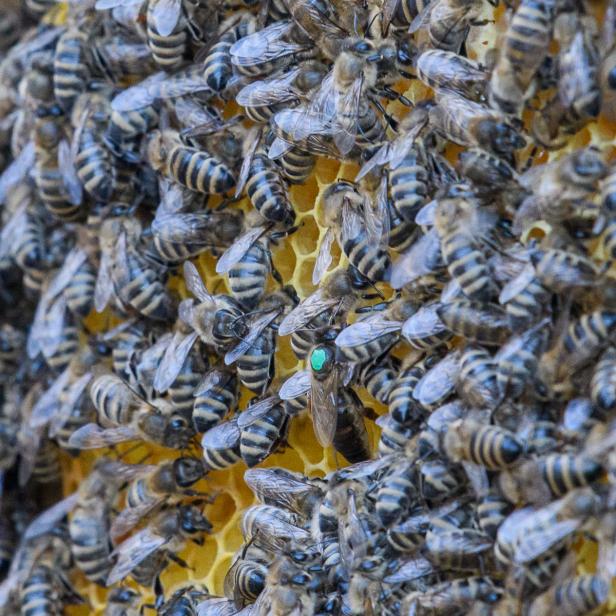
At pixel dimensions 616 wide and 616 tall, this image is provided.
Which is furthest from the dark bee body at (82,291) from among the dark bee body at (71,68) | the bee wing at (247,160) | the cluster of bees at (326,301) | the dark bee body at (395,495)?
the dark bee body at (395,495)

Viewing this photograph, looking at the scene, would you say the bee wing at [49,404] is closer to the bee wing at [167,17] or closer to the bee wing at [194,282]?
the bee wing at [194,282]

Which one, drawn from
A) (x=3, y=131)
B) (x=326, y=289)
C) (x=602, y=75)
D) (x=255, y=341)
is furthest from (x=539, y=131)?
(x=3, y=131)

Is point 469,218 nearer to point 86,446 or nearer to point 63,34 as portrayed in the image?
point 86,446

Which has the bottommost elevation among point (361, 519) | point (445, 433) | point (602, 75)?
point (361, 519)

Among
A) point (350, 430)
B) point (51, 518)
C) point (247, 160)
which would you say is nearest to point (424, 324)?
point (350, 430)

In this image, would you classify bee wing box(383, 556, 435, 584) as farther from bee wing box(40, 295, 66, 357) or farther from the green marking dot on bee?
bee wing box(40, 295, 66, 357)

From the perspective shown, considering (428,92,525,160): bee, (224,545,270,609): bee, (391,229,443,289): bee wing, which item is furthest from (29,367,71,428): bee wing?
(428,92,525,160): bee
